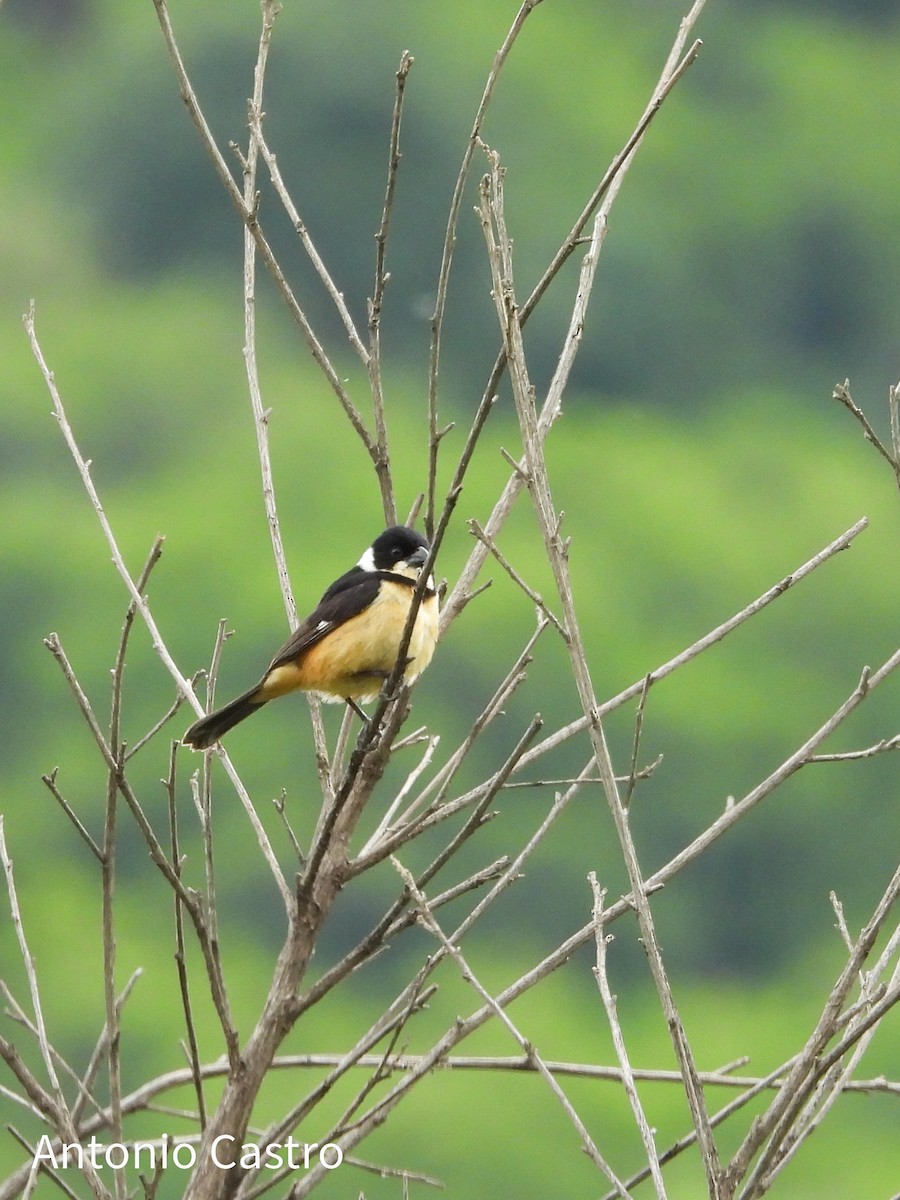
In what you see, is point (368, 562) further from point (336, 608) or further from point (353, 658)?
point (353, 658)

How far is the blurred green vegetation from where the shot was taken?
2491 cm

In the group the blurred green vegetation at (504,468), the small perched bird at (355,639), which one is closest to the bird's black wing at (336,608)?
the small perched bird at (355,639)

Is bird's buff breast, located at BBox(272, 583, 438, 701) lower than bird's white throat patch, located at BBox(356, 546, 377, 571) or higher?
lower

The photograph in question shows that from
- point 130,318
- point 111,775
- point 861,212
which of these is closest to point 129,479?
point 130,318

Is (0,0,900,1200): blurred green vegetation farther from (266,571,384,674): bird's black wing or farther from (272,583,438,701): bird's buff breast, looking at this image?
(272,583,438,701): bird's buff breast

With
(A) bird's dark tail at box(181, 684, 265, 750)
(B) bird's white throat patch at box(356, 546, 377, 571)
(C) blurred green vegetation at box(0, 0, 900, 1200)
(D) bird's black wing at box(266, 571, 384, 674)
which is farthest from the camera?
(C) blurred green vegetation at box(0, 0, 900, 1200)

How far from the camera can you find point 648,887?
2.93m

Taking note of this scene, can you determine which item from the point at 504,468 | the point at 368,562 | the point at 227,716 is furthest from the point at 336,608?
the point at 504,468

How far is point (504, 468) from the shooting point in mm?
33094

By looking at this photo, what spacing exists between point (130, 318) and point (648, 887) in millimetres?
37587

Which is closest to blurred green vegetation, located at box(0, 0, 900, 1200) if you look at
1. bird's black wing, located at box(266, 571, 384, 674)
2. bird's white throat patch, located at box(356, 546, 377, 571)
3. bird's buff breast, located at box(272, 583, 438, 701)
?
bird's white throat patch, located at box(356, 546, 377, 571)

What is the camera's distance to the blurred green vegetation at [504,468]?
24.9 m

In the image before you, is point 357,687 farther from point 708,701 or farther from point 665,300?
point 665,300

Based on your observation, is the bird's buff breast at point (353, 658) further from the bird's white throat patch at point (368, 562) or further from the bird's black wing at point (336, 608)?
the bird's white throat patch at point (368, 562)
